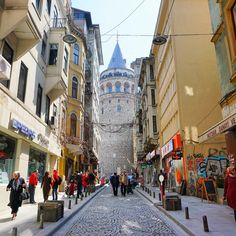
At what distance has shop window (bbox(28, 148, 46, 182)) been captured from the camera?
1464cm

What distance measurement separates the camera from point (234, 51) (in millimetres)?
10055

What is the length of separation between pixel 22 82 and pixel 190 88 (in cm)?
1211

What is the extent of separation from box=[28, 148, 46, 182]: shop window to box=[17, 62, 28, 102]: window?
147 inches

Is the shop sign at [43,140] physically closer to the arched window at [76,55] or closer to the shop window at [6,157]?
the shop window at [6,157]

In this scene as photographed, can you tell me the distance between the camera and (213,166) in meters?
15.0

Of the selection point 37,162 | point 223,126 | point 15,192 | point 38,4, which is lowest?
point 15,192

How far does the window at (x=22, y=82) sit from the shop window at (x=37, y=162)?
3733 mm

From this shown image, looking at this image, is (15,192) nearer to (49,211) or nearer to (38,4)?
(49,211)

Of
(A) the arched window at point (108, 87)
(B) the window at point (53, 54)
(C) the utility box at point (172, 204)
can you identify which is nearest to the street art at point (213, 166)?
(C) the utility box at point (172, 204)

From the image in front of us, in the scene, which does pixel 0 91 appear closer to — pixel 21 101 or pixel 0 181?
pixel 21 101

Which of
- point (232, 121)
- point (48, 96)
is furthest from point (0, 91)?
point (232, 121)

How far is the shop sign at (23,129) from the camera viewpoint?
10.7 metres

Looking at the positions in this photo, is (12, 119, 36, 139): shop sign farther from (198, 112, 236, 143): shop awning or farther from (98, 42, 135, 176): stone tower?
(98, 42, 135, 176): stone tower

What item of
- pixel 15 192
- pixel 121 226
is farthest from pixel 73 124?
pixel 121 226
